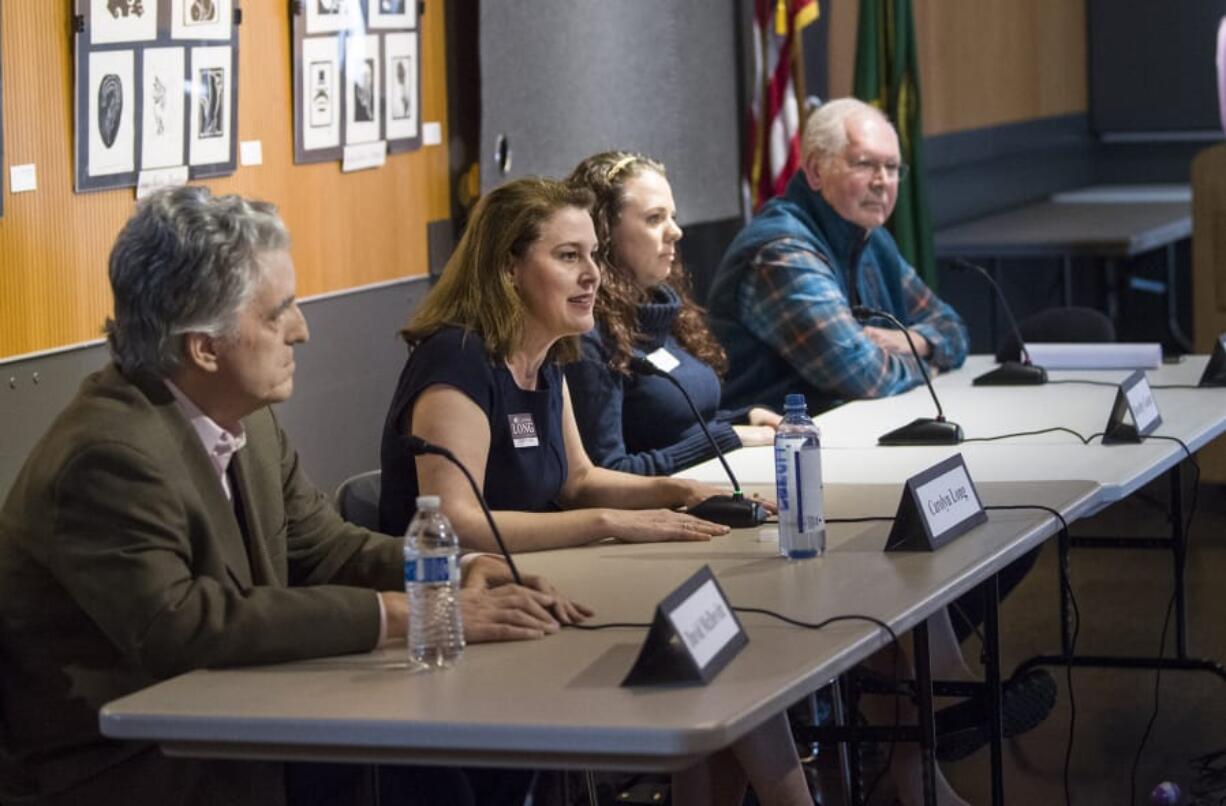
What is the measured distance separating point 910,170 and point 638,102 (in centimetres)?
148

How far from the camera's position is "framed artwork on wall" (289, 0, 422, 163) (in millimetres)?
4527

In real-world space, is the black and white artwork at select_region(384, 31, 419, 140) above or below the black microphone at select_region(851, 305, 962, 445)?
above

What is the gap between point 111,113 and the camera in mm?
3799

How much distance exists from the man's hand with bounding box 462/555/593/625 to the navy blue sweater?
1.00 meters

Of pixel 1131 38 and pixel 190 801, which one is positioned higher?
pixel 1131 38

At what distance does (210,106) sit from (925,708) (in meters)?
2.06

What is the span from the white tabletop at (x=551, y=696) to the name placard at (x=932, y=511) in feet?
0.43

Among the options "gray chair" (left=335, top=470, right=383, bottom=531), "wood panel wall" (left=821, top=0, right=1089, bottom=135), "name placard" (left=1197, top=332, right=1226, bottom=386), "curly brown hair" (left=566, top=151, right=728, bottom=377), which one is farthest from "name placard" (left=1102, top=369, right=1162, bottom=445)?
"wood panel wall" (left=821, top=0, right=1089, bottom=135)

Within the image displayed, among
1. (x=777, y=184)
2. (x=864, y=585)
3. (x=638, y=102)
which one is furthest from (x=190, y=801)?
(x=777, y=184)

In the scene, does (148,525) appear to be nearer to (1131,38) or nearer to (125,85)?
(125,85)

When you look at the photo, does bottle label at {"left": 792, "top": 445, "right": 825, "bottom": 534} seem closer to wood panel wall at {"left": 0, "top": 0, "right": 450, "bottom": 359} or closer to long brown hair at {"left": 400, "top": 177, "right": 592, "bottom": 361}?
long brown hair at {"left": 400, "top": 177, "right": 592, "bottom": 361}

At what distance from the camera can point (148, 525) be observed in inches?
88.9

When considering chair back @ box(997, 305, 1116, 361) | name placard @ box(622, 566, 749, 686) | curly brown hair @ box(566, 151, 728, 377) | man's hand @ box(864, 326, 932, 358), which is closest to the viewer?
name placard @ box(622, 566, 749, 686)

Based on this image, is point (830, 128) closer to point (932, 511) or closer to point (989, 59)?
point (932, 511)
